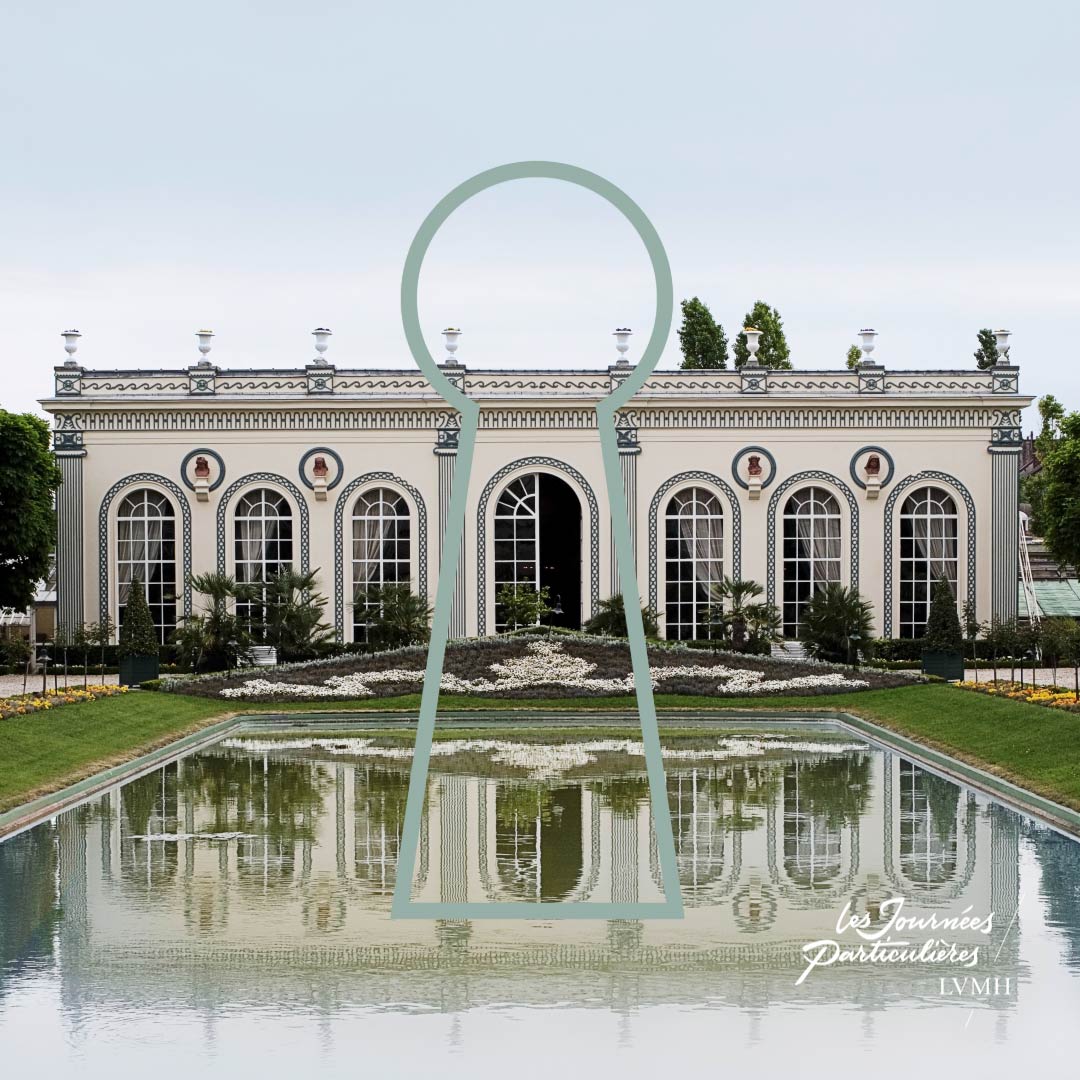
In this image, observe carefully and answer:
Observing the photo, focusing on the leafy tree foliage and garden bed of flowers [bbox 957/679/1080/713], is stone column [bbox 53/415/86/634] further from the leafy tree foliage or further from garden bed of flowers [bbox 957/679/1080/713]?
the leafy tree foliage

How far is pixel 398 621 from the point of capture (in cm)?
3491

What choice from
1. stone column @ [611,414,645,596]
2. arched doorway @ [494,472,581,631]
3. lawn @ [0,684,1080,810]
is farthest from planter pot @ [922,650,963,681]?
arched doorway @ [494,472,581,631]

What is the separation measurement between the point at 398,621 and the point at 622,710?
7285 millimetres

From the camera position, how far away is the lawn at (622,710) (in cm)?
1869

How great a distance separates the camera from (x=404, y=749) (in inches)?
920

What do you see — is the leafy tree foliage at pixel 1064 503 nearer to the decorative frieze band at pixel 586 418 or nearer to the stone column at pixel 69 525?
the decorative frieze band at pixel 586 418

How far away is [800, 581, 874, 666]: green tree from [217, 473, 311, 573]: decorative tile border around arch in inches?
449

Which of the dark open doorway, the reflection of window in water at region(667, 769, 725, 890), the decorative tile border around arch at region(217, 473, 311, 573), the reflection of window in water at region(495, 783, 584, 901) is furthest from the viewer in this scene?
the dark open doorway

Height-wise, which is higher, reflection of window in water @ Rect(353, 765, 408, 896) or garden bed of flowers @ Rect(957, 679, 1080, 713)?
garden bed of flowers @ Rect(957, 679, 1080, 713)

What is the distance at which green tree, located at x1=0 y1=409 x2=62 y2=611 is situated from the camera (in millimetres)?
36719

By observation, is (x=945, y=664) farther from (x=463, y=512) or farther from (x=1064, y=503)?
(x=463, y=512)

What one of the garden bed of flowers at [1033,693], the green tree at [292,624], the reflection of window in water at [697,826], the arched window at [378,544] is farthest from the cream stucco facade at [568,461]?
the reflection of window in water at [697,826]

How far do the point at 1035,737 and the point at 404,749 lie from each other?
27.6 ft

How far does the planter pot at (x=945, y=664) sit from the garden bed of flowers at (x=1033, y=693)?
12.2 feet
